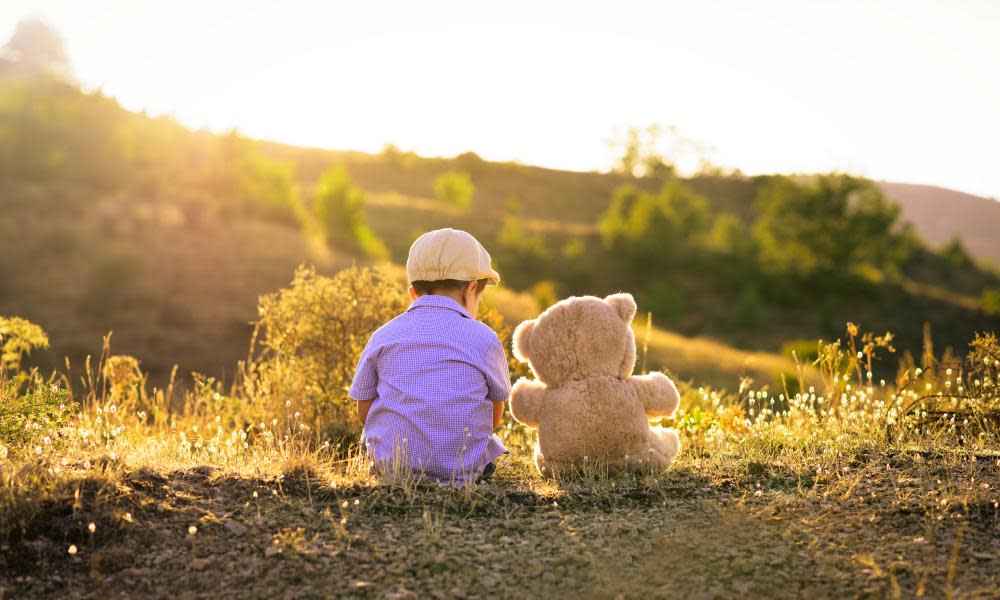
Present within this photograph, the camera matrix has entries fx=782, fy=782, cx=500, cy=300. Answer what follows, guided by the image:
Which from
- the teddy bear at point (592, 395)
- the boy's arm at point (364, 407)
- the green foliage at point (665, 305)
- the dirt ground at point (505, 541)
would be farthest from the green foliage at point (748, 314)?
the boy's arm at point (364, 407)

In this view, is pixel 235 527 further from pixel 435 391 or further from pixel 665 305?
pixel 665 305

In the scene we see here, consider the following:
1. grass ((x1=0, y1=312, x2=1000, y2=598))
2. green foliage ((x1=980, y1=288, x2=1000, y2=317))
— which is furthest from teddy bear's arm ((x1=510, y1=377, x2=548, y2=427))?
green foliage ((x1=980, y1=288, x2=1000, y2=317))

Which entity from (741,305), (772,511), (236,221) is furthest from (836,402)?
(741,305)

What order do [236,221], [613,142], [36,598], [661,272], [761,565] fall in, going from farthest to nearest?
[613,142]
[661,272]
[236,221]
[761,565]
[36,598]

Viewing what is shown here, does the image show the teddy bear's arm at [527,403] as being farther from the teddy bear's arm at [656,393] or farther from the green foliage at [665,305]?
the green foliage at [665,305]

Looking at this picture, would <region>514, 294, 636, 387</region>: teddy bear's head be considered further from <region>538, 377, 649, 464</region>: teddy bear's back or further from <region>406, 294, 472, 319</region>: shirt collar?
<region>406, 294, 472, 319</region>: shirt collar

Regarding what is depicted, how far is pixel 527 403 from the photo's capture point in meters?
4.39

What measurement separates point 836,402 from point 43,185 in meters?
31.7

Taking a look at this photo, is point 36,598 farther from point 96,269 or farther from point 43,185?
point 43,185

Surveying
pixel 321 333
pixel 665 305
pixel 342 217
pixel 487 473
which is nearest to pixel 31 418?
pixel 487 473

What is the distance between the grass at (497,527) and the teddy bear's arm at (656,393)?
0.36 meters

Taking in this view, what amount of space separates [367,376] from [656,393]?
1.58 meters

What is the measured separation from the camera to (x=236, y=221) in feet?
95.7

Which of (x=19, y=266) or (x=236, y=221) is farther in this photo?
(x=236, y=221)
